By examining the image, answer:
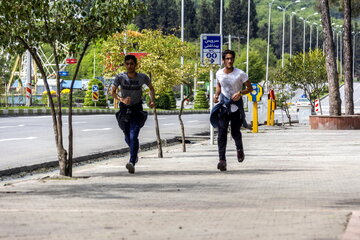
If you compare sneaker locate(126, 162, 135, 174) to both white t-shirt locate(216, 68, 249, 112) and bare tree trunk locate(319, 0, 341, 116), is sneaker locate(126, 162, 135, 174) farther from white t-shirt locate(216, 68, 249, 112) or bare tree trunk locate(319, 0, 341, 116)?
bare tree trunk locate(319, 0, 341, 116)

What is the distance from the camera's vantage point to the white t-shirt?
43.5ft

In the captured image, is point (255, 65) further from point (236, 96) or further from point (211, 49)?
point (236, 96)

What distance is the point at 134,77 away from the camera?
520 inches

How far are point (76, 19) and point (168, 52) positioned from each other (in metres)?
6.06

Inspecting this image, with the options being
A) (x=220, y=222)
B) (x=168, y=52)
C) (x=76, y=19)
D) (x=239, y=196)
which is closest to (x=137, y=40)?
(x=168, y=52)

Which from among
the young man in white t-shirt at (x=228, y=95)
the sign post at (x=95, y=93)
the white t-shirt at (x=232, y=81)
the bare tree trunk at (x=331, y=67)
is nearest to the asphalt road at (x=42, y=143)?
the young man in white t-shirt at (x=228, y=95)

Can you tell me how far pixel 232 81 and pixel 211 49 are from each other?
29.1ft

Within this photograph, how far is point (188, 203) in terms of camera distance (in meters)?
8.95

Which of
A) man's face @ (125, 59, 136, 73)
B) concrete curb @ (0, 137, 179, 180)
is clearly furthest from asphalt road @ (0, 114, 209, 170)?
man's face @ (125, 59, 136, 73)

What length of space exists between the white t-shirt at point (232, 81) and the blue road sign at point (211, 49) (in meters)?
8.05

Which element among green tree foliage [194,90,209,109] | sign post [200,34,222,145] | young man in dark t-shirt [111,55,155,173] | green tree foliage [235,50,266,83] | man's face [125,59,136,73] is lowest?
green tree foliage [194,90,209,109]

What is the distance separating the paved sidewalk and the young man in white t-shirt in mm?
555

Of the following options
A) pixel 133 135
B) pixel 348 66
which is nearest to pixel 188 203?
pixel 133 135

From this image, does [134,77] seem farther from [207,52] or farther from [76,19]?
[207,52]
